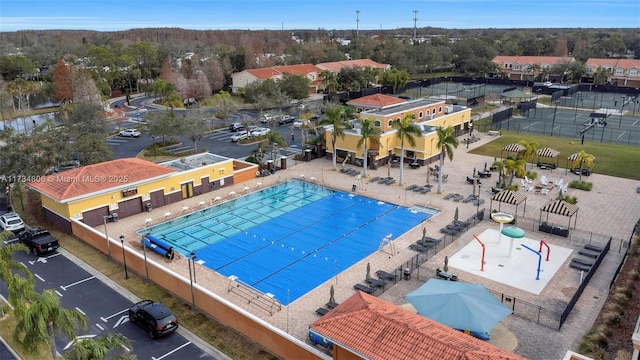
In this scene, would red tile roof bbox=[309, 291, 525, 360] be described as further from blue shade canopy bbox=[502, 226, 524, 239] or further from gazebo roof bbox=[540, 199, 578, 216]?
gazebo roof bbox=[540, 199, 578, 216]

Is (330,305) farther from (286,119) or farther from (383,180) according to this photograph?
(286,119)

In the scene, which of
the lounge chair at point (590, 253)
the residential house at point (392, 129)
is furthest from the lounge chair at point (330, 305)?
the residential house at point (392, 129)

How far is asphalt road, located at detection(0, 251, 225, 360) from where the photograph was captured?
59.4ft

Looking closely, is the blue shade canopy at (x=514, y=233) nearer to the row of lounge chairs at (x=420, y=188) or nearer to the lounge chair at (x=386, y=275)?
the lounge chair at (x=386, y=275)

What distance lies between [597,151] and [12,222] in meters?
49.6

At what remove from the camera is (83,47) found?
11050cm

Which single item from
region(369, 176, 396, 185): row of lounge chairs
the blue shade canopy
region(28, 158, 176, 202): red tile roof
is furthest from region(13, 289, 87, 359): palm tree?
region(369, 176, 396, 185): row of lounge chairs

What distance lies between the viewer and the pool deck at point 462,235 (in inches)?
753

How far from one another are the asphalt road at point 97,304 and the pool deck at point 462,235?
325 centimetres

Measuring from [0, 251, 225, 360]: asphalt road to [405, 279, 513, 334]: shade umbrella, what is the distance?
8060mm

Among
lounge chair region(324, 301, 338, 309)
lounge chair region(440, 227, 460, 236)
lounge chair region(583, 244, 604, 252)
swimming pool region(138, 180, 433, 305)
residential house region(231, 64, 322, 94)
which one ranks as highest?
residential house region(231, 64, 322, 94)

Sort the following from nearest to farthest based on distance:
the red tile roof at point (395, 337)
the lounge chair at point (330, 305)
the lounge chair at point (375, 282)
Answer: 1. the red tile roof at point (395, 337)
2. the lounge chair at point (330, 305)
3. the lounge chair at point (375, 282)

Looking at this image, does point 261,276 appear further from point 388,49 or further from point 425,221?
point 388,49

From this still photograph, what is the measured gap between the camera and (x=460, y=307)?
17.1 meters
